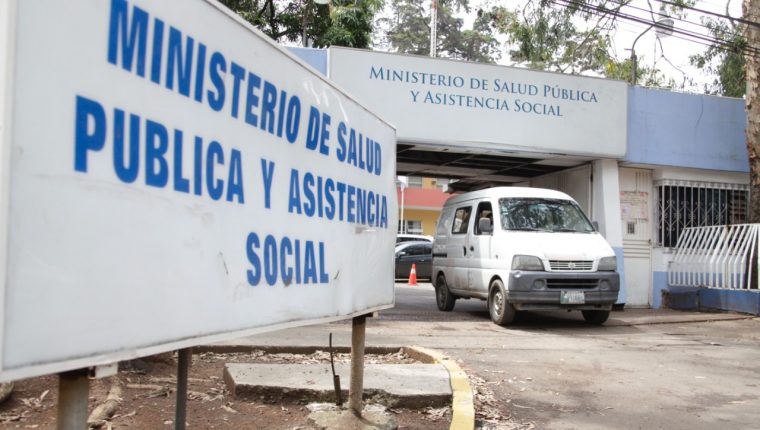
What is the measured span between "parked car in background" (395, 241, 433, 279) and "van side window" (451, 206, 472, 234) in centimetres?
984

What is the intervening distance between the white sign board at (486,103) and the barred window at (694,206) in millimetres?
1858

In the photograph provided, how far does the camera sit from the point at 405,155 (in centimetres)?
1237

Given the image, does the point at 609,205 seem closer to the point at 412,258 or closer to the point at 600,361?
the point at 600,361

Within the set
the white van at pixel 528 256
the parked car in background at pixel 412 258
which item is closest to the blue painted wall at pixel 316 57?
the white van at pixel 528 256

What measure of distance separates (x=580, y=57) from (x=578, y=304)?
38.4 feet

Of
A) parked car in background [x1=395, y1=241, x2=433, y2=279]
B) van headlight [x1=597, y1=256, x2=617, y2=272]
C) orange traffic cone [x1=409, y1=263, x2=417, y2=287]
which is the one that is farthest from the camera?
parked car in background [x1=395, y1=241, x2=433, y2=279]

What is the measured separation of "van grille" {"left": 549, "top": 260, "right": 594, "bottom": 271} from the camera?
28.3 ft

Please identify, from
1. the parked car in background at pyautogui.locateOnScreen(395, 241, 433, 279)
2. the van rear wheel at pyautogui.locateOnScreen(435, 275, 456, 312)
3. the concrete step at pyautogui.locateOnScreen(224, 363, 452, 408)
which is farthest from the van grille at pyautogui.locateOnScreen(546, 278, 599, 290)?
the parked car in background at pyautogui.locateOnScreen(395, 241, 433, 279)

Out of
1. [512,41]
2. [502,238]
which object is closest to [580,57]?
[512,41]

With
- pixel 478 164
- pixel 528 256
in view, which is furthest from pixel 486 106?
pixel 528 256

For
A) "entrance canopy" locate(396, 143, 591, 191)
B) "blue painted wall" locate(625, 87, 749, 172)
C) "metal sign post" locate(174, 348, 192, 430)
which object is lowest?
"metal sign post" locate(174, 348, 192, 430)

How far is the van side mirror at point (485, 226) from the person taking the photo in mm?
9364

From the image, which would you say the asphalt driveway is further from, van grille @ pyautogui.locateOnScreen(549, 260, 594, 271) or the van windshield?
the van windshield

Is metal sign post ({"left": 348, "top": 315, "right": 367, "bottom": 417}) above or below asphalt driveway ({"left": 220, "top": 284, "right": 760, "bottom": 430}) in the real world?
above
